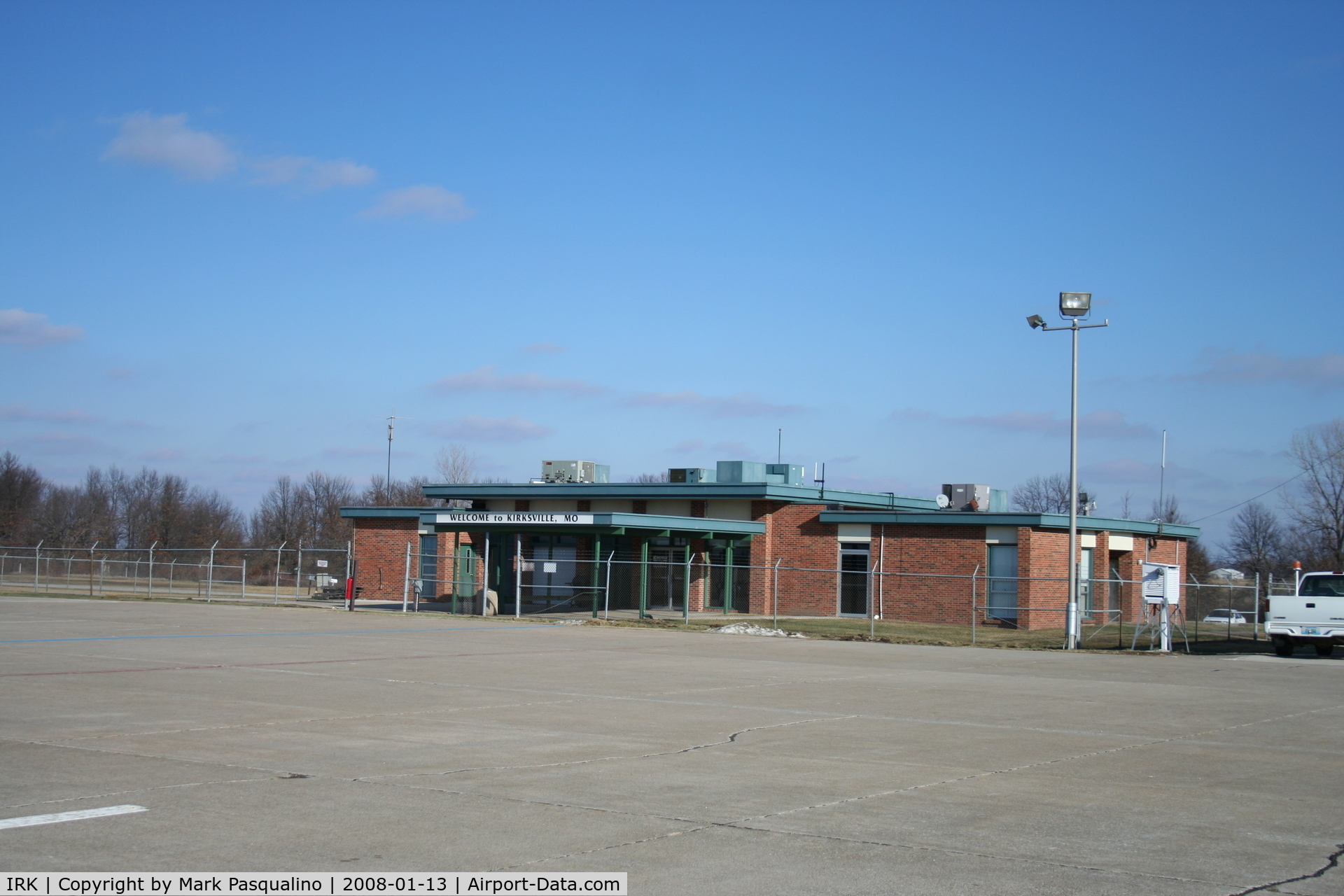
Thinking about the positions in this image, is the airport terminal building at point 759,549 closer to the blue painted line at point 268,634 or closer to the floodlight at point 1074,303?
the blue painted line at point 268,634

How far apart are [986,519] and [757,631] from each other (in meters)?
11.5

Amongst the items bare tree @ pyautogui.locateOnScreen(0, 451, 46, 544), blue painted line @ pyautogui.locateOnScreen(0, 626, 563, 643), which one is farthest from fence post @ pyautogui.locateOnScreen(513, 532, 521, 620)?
bare tree @ pyautogui.locateOnScreen(0, 451, 46, 544)

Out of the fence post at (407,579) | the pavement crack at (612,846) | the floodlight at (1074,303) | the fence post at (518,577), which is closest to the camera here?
the pavement crack at (612,846)

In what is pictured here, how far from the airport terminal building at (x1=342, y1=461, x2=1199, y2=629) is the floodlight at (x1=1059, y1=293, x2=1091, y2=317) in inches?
424

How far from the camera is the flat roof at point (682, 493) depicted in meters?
44.3

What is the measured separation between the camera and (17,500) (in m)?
107

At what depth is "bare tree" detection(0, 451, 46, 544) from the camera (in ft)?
318

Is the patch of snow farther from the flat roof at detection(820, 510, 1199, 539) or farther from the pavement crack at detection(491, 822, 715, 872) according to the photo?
the pavement crack at detection(491, 822, 715, 872)

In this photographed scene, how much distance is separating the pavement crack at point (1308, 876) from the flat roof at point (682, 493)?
3556 cm

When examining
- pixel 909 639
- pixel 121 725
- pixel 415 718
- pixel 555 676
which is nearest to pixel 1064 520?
pixel 909 639

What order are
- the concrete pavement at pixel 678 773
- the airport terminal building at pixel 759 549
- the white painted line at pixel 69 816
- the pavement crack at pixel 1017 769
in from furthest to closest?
the airport terminal building at pixel 759 549
the pavement crack at pixel 1017 769
the white painted line at pixel 69 816
the concrete pavement at pixel 678 773

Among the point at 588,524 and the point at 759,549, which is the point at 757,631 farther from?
the point at 759,549

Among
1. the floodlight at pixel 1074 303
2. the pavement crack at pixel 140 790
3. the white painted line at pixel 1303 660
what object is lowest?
the white painted line at pixel 1303 660

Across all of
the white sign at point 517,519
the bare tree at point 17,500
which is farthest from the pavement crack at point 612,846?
the bare tree at point 17,500
